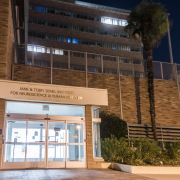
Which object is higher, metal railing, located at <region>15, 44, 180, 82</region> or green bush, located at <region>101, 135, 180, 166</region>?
metal railing, located at <region>15, 44, 180, 82</region>

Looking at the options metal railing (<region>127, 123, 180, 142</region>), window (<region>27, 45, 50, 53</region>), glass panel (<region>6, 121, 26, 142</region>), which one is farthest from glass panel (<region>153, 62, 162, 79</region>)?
glass panel (<region>6, 121, 26, 142</region>)

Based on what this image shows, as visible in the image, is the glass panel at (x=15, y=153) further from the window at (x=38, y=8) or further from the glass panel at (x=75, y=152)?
the window at (x=38, y=8)

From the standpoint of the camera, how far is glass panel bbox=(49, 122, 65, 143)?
12.5 meters

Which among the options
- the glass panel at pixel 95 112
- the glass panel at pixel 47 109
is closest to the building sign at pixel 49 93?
the glass panel at pixel 47 109

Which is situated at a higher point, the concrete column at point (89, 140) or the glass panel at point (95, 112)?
the glass panel at point (95, 112)

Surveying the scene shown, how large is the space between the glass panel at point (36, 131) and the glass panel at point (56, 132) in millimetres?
399

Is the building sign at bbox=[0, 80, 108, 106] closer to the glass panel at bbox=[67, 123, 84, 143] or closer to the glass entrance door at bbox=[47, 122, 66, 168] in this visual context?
the glass panel at bbox=[67, 123, 84, 143]

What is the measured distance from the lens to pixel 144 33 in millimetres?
18891

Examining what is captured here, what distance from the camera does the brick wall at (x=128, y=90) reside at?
1725 centimetres

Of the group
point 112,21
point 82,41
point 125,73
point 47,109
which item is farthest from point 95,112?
point 112,21

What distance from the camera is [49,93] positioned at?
12461 millimetres

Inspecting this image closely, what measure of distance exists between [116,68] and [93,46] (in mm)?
42229

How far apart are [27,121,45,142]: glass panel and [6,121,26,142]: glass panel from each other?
286mm

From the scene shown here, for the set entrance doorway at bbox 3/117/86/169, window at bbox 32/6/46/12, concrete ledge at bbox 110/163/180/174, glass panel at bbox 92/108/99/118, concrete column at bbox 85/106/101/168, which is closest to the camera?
concrete ledge at bbox 110/163/180/174
